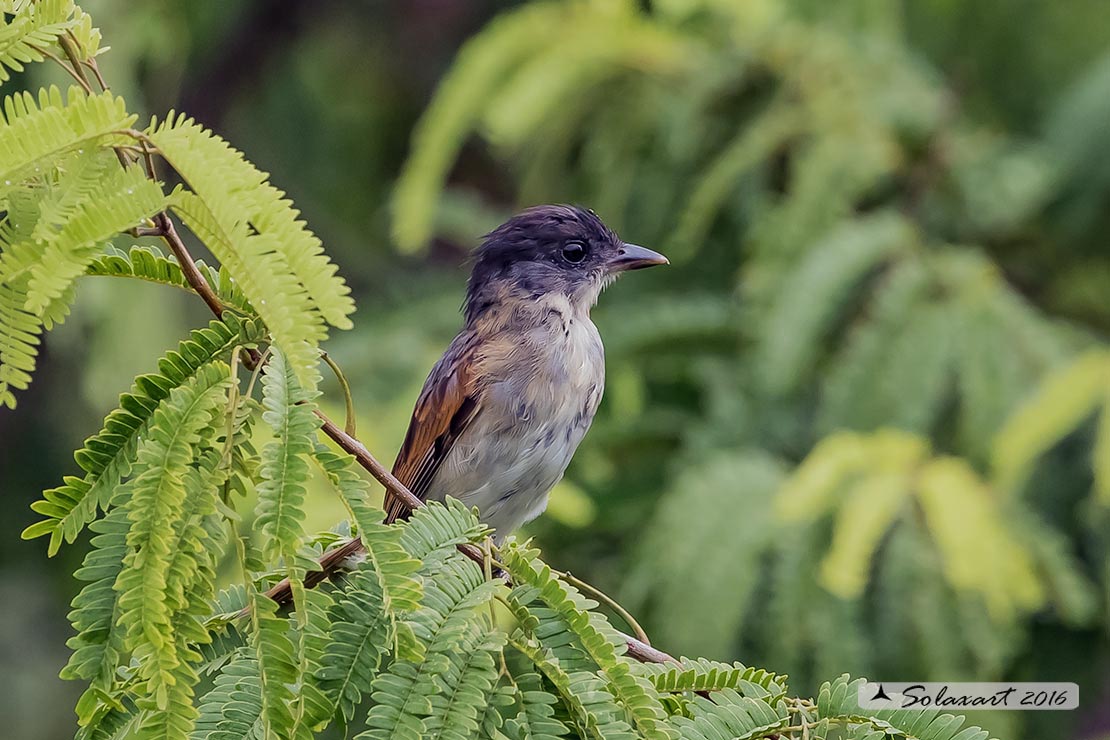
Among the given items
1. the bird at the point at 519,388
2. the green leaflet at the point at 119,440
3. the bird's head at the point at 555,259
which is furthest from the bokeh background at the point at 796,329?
the green leaflet at the point at 119,440

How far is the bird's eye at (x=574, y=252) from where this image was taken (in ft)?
14.0

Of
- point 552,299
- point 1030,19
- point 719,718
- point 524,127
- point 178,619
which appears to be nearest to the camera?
point 178,619

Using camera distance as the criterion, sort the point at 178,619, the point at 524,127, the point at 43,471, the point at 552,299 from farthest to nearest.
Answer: the point at 43,471, the point at 524,127, the point at 552,299, the point at 178,619

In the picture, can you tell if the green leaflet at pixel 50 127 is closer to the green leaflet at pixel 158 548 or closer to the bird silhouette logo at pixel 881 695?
the green leaflet at pixel 158 548

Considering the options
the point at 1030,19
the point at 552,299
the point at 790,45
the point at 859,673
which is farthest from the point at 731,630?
the point at 1030,19

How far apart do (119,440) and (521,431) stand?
6.62ft

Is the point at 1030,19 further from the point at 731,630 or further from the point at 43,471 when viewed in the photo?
the point at 43,471

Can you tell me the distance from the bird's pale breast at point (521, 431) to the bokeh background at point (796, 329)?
2.25ft

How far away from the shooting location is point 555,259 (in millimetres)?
4285

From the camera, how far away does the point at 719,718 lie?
81.4 inches

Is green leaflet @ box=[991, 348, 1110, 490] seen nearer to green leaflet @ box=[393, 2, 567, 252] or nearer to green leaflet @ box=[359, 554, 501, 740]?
green leaflet @ box=[393, 2, 567, 252]

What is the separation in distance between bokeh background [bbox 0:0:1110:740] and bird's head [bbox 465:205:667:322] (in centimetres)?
79

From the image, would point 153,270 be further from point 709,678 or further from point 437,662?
point 709,678

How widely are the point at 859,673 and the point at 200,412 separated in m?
3.02
